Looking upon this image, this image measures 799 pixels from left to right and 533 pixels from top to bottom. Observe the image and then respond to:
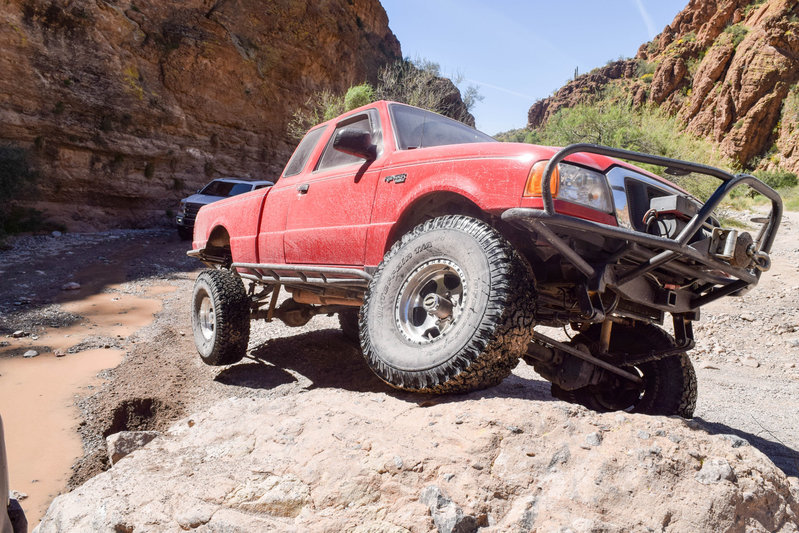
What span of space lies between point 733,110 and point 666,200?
48.2 m

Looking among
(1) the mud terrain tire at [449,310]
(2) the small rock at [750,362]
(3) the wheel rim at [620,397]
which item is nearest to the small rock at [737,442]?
(1) the mud terrain tire at [449,310]

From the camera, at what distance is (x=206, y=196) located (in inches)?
543

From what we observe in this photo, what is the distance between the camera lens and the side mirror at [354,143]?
300cm

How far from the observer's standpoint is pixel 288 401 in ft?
8.70

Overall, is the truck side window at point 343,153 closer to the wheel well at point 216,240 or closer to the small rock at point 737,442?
the wheel well at point 216,240

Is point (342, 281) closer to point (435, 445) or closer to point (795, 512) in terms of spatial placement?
point (435, 445)

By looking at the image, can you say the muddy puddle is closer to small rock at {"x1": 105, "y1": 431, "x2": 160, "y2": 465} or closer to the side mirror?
small rock at {"x1": 105, "y1": 431, "x2": 160, "y2": 465}

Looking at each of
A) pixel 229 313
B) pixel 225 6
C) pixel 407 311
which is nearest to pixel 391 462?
pixel 407 311

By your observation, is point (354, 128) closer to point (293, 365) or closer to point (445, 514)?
point (293, 365)

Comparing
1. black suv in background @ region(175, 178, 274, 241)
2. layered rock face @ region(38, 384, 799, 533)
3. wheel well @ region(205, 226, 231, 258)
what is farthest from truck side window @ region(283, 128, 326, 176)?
black suv in background @ region(175, 178, 274, 241)

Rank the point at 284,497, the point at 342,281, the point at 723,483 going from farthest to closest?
the point at 342,281 < the point at 284,497 < the point at 723,483

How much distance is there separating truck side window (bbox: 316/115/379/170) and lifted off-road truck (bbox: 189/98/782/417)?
0.7 inches

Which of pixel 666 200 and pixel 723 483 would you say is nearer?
pixel 723 483

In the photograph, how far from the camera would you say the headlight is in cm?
218
